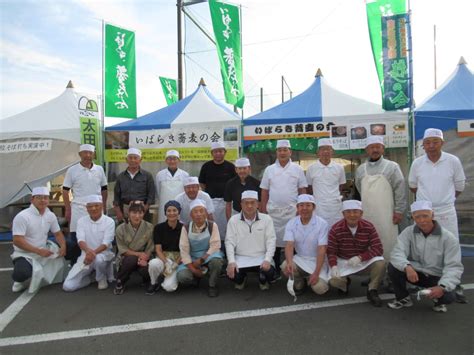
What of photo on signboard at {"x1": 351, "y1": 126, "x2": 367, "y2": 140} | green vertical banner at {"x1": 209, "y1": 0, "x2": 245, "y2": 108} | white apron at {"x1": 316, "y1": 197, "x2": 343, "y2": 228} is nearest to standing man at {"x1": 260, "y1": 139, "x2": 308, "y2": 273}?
white apron at {"x1": 316, "y1": 197, "x2": 343, "y2": 228}

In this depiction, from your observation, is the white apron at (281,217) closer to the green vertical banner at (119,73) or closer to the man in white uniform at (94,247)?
the man in white uniform at (94,247)

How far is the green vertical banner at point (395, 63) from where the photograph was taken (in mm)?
5699

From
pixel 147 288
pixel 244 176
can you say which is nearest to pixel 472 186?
pixel 244 176

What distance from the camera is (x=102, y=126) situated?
22.7ft

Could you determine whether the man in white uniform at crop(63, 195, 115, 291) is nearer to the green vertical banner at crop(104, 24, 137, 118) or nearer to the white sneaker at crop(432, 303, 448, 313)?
the green vertical banner at crop(104, 24, 137, 118)

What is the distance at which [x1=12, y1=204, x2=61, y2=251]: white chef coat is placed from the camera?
4.11 m

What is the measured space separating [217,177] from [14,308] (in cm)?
Result: 270

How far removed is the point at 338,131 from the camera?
5.95 m

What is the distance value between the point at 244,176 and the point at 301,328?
205 cm

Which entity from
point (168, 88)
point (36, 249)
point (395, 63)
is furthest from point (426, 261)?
point (168, 88)

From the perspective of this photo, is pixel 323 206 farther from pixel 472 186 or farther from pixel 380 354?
pixel 472 186

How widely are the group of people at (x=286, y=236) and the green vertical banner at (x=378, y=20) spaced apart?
2.48m

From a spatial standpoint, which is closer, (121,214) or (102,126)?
(121,214)

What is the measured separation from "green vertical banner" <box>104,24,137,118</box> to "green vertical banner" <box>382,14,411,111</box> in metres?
4.73
